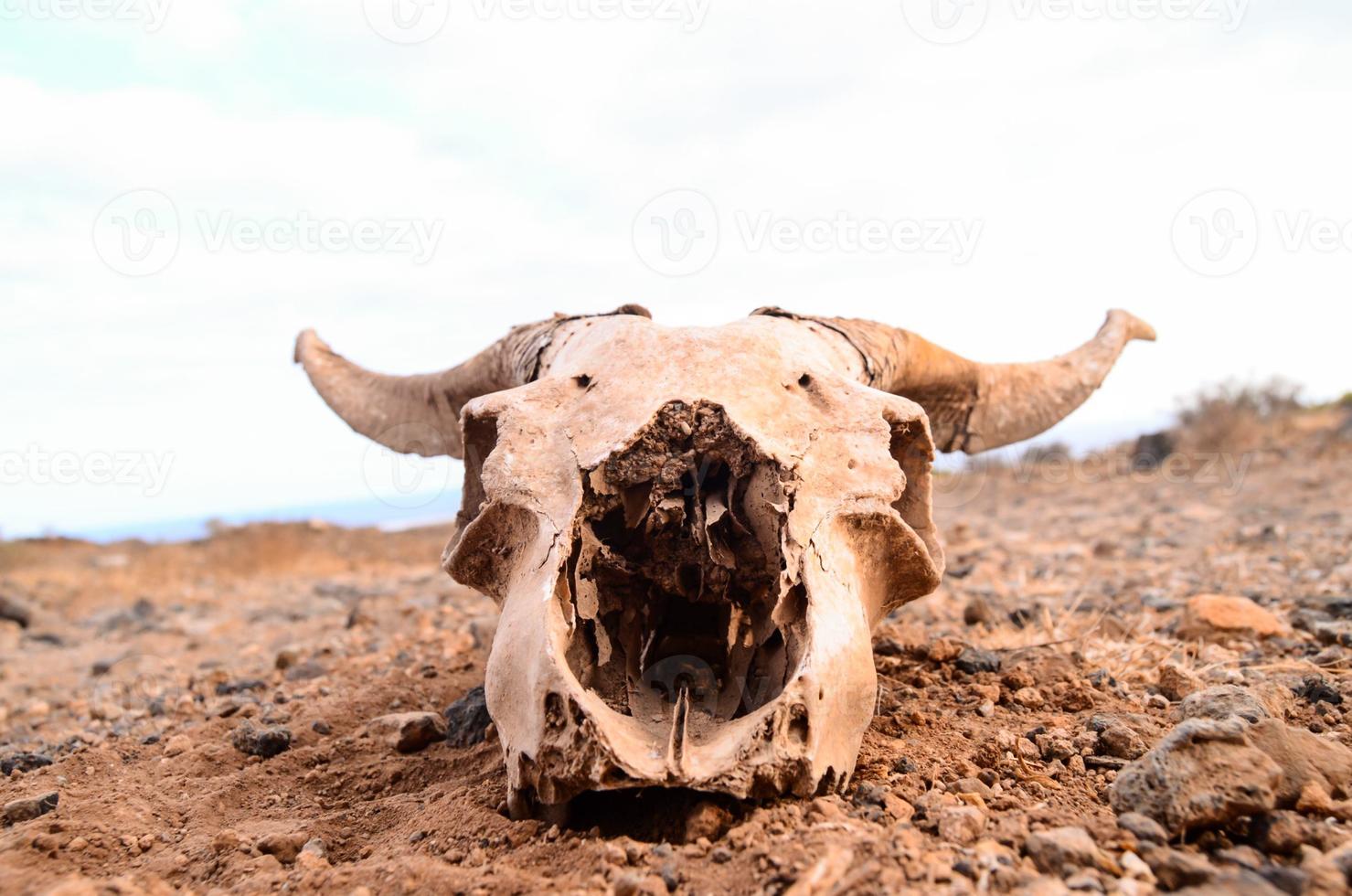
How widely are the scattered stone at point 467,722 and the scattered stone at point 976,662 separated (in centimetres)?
205

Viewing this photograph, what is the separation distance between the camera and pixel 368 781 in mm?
3752

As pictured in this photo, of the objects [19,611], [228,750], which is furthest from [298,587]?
[228,750]

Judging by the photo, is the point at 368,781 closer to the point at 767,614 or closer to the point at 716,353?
the point at 767,614

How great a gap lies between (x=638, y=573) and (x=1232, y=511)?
31.9 ft

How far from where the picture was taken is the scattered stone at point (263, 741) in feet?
13.6

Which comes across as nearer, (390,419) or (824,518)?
(824,518)

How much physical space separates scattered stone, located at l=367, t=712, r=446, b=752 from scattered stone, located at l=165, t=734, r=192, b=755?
0.76 meters

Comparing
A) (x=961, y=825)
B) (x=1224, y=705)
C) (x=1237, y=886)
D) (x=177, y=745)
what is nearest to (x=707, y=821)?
(x=961, y=825)

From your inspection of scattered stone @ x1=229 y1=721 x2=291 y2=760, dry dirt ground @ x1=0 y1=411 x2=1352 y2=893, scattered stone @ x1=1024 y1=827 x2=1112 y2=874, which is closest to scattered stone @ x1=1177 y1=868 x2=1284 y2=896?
dry dirt ground @ x1=0 y1=411 x2=1352 y2=893

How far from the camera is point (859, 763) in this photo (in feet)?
10.3

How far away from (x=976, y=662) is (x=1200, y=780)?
72.3 inches

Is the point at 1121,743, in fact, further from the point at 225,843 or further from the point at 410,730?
the point at 225,843

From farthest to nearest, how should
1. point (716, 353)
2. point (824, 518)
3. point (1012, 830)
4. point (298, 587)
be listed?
point (298, 587) → point (716, 353) → point (824, 518) → point (1012, 830)

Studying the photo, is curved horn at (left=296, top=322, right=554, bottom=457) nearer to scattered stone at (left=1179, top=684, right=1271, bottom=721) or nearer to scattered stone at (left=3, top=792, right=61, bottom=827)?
scattered stone at (left=3, top=792, right=61, bottom=827)
